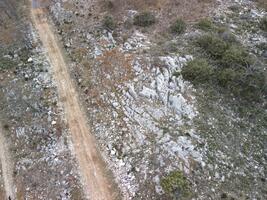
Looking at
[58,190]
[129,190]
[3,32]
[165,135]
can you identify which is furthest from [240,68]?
[3,32]

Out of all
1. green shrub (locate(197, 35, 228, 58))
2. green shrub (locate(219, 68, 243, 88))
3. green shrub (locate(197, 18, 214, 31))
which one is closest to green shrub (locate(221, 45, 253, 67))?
green shrub (locate(197, 35, 228, 58))

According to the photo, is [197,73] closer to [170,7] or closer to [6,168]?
[170,7]

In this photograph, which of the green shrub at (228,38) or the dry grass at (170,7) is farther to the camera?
the dry grass at (170,7)

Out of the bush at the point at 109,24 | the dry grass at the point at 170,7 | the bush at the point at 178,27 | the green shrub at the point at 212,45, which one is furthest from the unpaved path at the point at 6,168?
the green shrub at the point at 212,45

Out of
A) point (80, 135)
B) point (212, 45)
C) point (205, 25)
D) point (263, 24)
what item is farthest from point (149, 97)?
point (263, 24)

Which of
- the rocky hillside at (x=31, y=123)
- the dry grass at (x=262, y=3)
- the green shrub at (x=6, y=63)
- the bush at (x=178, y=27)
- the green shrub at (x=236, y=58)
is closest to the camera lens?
the rocky hillside at (x=31, y=123)

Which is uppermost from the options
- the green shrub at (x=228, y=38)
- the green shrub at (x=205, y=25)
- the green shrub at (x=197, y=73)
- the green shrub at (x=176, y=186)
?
the green shrub at (x=205, y=25)

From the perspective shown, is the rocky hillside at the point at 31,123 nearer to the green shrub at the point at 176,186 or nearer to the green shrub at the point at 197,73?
the green shrub at the point at 176,186
